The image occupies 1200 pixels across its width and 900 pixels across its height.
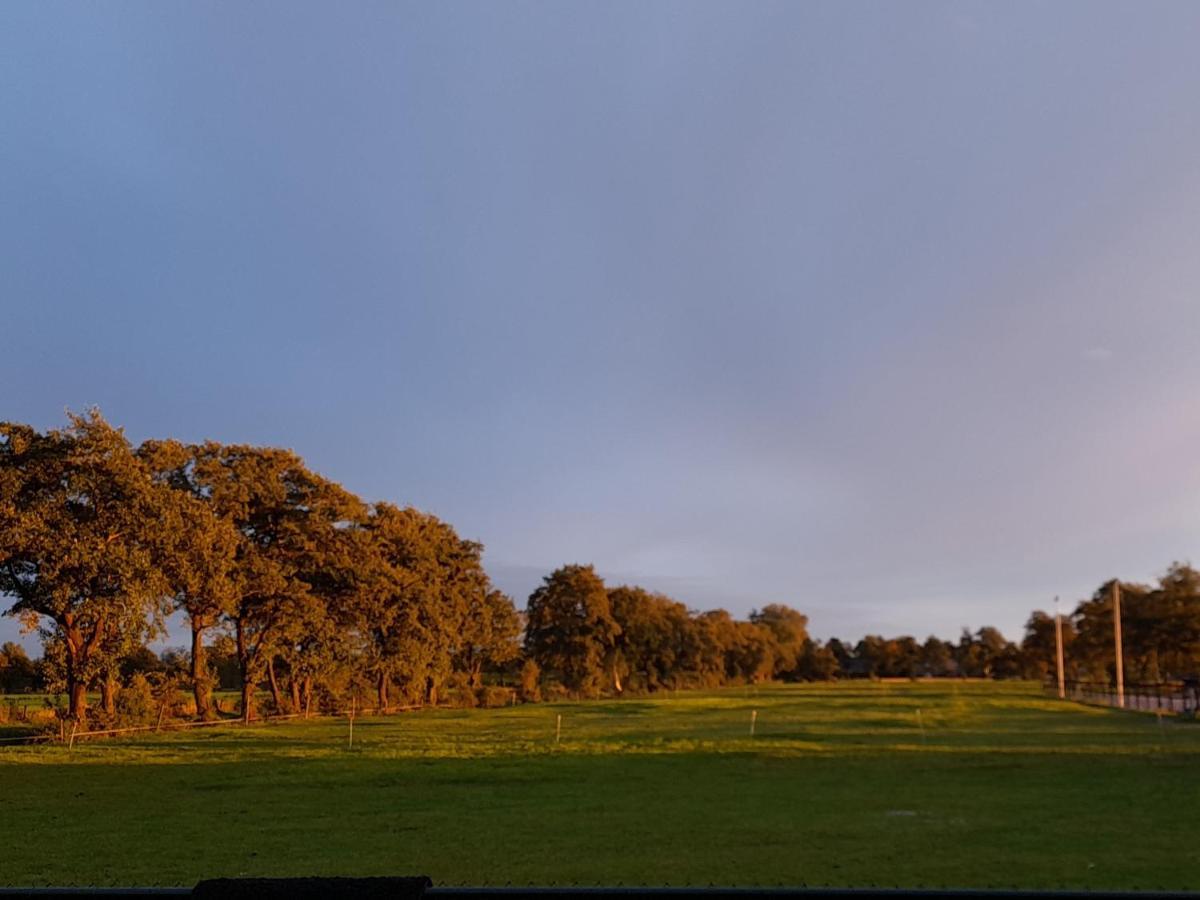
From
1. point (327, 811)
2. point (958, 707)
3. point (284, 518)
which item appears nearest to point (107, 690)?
point (284, 518)

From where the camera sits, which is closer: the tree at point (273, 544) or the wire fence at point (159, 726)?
the wire fence at point (159, 726)

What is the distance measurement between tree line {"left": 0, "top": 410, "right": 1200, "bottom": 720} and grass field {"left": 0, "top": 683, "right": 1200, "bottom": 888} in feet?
16.8

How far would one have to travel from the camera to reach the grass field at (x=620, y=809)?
1176 centimetres

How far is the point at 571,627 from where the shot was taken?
81.2m

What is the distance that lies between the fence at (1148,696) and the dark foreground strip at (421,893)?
142ft

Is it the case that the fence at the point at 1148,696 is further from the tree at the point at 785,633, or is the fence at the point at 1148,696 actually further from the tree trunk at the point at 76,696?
the tree at the point at 785,633

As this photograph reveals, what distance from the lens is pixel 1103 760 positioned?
25.5 metres

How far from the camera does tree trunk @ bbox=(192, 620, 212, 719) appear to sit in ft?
129

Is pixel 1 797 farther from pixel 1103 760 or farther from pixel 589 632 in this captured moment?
pixel 589 632

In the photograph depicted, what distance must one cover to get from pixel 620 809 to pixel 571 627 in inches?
2539

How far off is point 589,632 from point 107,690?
52354 mm

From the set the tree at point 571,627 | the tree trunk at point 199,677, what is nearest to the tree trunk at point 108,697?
the tree trunk at point 199,677

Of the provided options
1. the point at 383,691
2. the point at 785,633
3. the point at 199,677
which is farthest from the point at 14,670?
the point at 785,633

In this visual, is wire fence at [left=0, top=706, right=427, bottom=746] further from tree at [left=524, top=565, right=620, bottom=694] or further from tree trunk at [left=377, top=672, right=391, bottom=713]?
tree at [left=524, top=565, right=620, bottom=694]
